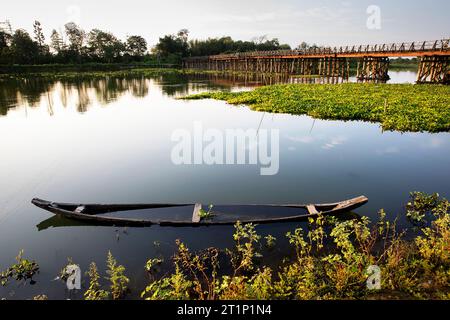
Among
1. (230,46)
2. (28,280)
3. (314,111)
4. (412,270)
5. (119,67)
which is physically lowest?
(28,280)

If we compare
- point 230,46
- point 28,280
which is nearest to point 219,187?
point 28,280

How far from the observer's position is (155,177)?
1027 centimetres

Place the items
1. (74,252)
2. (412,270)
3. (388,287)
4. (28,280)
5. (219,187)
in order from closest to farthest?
(388,287) < (412,270) < (28,280) < (74,252) < (219,187)

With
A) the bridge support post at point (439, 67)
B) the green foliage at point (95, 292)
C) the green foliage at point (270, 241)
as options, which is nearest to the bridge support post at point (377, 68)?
the bridge support post at point (439, 67)

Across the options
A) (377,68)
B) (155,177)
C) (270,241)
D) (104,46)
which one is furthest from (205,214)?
(104,46)

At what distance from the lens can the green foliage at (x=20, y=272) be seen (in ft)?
18.4

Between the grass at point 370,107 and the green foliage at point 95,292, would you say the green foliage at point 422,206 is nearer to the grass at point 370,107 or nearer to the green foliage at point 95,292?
the green foliage at point 95,292

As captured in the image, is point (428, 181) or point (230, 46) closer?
point (428, 181)

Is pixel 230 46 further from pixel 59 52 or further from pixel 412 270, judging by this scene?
pixel 412 270

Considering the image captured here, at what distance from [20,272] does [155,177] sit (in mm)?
5110

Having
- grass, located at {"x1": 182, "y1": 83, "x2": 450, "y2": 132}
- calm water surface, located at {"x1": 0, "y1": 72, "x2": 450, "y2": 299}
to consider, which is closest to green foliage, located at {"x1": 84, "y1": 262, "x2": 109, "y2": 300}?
calm water surface, located at {"x1": 0, "y1": 72, "x2": 450, "y2": 299}

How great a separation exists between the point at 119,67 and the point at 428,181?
89.3m

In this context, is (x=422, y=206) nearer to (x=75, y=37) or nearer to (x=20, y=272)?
(x=20, y=272)
